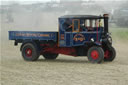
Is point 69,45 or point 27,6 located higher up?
point 27,6

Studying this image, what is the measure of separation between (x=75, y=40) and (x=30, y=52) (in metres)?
2.71

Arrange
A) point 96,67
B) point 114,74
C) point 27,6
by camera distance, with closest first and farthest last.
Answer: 1. point 114,74
2. point 96,67
3. point 27,6

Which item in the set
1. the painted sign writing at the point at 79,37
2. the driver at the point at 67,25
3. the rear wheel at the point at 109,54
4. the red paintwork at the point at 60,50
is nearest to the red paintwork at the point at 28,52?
the red paintwork at the point at 60,50

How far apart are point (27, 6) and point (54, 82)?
42272 millimetres

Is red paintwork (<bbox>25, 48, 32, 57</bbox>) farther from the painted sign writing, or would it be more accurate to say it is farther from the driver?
the painted sign writing

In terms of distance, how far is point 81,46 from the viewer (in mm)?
19406

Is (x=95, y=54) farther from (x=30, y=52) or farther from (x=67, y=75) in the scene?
(x=67, y=75)

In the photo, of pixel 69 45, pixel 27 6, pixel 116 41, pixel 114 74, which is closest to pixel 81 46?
pixel 69 45

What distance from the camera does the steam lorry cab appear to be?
18750 mm

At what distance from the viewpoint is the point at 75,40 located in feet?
62.6

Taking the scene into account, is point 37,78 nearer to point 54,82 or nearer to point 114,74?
point 54,82

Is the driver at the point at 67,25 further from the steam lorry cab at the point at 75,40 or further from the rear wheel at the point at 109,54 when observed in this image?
the rear wheel at the point at 109,54

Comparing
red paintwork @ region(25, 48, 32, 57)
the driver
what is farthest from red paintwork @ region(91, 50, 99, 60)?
red paintwork @ region(25, 48, 32, 57)

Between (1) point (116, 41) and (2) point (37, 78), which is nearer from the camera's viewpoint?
(2) point (37, 78)
